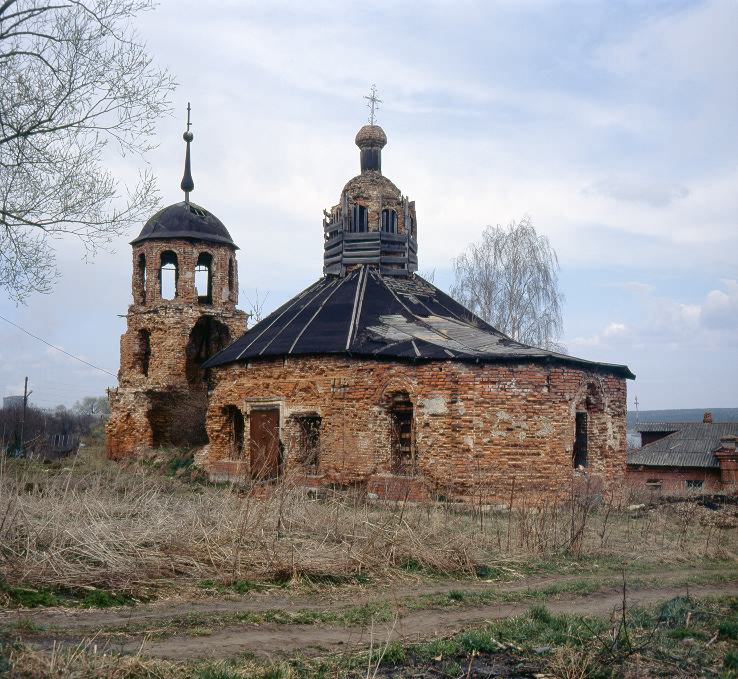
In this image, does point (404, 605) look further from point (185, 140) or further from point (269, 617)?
point (185, 140)

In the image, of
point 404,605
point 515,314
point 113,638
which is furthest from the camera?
point 515,314

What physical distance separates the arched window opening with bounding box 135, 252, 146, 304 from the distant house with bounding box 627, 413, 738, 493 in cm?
2085

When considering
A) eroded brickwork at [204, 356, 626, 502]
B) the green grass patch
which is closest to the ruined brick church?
eroded brickwork at [204, 356, 626, 502]

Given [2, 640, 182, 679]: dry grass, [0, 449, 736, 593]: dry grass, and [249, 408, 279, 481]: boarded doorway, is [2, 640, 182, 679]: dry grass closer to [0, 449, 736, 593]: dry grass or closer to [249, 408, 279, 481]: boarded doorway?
[0, 449, 736, 593]: dry grass

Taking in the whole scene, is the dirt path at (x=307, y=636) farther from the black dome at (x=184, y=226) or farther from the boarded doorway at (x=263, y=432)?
the black dome at (x=184, y=226)

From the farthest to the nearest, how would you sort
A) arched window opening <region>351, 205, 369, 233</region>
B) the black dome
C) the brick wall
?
the brick wall → the black dome → arched window opening <region>351, 205, 369, 233</region>

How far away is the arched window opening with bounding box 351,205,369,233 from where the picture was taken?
23500mm

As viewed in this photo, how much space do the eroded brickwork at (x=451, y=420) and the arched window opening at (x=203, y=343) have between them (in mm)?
6134

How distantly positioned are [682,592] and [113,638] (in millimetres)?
5881

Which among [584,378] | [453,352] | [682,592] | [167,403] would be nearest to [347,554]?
[682,592]

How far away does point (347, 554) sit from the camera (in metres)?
8.39

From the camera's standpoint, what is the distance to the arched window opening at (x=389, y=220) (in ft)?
77.2

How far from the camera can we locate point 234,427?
65.8 ft

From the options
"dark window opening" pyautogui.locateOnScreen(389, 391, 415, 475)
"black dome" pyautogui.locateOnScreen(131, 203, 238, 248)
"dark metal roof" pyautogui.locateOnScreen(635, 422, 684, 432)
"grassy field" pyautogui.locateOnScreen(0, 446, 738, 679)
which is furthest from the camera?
"dark metal roof" pyautogui.locateOnScreen(635, 422, 684, 432)
